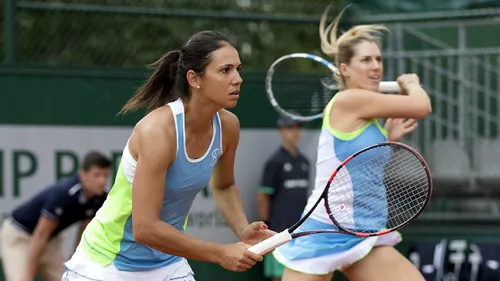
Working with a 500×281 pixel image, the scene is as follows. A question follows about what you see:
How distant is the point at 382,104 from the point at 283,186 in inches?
107

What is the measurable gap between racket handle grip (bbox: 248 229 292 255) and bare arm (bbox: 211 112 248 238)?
0.38m

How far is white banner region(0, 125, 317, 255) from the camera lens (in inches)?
271

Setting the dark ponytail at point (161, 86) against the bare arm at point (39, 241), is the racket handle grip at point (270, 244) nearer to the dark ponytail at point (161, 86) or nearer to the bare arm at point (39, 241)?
the dark ponytail at point (161, 86)

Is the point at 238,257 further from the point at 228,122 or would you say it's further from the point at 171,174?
the point at 228,122

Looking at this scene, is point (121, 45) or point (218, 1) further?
point (218, 1)

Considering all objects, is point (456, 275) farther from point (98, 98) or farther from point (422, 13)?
point (98, 98)

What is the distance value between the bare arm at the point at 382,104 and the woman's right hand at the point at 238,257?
1480 millimetres

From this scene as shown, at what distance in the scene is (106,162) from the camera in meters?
6.27

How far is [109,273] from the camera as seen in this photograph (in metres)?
3.92

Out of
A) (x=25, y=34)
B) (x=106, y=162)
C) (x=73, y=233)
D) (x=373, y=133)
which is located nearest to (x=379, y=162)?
(x=373, y=133)

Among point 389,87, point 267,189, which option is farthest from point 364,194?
point 267,189

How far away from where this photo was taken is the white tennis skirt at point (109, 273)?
392cm

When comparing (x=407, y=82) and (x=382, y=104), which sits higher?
(x=407, y=82)

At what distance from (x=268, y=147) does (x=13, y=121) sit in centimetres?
188
